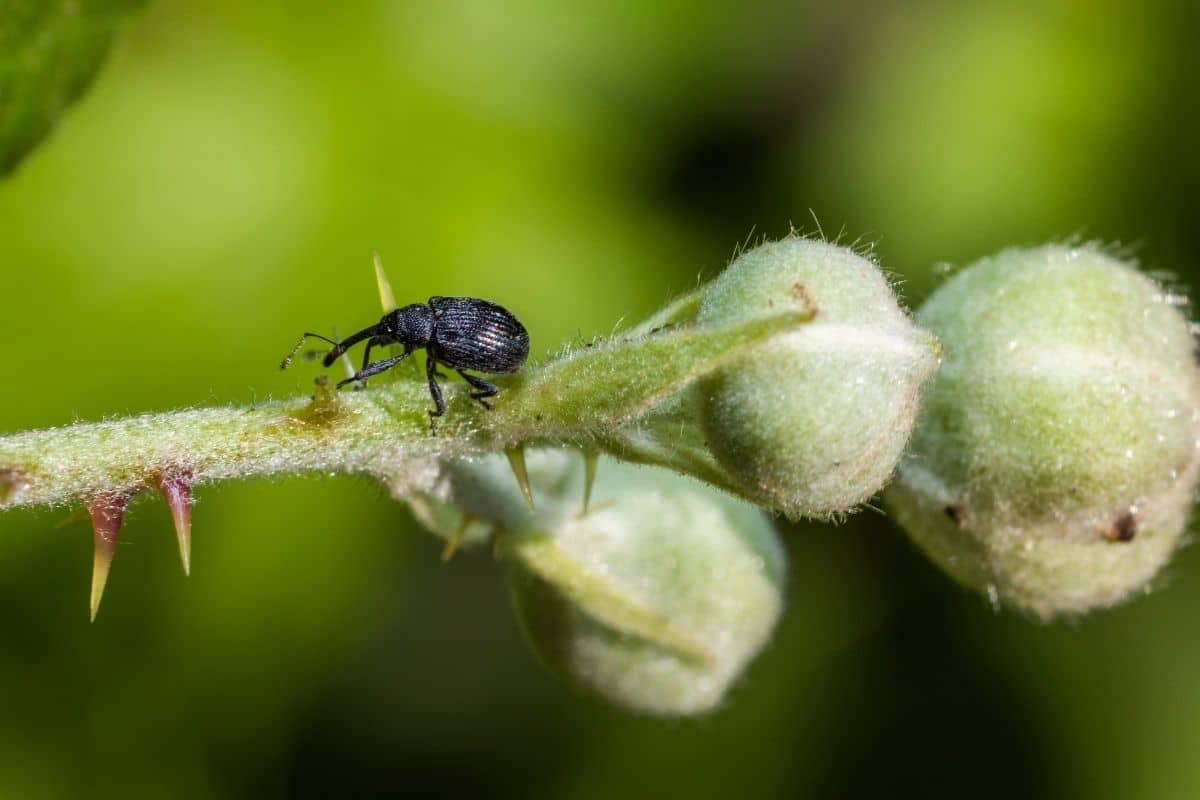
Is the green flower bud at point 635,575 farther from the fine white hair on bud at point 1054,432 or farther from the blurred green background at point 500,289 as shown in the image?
the blurred green background at point 500,289

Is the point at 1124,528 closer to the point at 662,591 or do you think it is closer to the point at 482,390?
the point at 662,591

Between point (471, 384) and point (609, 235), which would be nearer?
point (471, 384)

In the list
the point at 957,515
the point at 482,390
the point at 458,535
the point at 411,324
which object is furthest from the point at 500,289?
the point at 482,390

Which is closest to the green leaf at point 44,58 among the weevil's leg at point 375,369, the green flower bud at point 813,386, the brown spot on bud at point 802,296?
the weevil's leg at point 375,369

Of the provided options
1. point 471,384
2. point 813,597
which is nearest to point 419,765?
point 813,597

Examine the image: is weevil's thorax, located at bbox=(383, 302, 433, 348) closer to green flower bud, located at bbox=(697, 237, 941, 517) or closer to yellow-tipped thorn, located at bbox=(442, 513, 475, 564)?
yellow-tipped thorn, located at bbox=(442, 513, 475, 564)

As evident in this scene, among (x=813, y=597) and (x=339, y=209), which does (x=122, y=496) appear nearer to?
(x=339, y=209)

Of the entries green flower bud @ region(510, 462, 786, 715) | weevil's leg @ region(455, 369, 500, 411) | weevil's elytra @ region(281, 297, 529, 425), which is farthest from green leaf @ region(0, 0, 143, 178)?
green flower bud @ region(510, 462, 786, 715)
